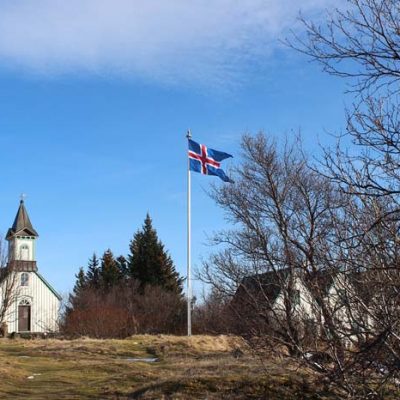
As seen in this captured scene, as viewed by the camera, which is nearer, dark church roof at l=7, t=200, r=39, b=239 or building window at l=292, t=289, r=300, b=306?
building window at l=292, t=289, r=300, b=306

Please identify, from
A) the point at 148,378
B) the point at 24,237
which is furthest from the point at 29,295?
the point at 148,378

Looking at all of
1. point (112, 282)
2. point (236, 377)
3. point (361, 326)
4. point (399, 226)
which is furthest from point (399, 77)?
point (112, 282)

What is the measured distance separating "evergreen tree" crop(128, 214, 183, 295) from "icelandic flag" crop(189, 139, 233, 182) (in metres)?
29.5

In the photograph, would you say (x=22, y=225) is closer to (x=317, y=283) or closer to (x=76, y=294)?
(x=76, y=294)

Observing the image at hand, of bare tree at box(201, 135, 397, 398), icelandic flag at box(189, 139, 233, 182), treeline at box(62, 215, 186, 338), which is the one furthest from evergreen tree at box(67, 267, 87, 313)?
bare tree at box(201, 135, 397, 398)

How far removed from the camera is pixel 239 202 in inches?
832

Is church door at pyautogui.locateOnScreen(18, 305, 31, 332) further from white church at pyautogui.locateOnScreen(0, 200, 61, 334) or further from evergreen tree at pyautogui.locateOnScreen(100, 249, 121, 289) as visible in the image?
evergreen tree at pyautogui.locateOnScreen(100, 249, 121, 289)

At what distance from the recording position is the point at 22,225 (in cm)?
6053

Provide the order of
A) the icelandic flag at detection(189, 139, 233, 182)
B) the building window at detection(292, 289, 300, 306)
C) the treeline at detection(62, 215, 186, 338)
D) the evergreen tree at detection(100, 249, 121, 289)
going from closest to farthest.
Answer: the building window at detection(292, 289, 300, 306)
the icelandic flag at detection(189, 139, 233, 182)
the treeline at detection(62, 215, 186, 338)
the evergreen tree at detection(100, 249, 121, 289)

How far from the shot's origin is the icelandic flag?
33.3m

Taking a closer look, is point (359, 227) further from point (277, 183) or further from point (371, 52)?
point (277, 183)

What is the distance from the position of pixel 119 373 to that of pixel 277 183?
746 centimetres

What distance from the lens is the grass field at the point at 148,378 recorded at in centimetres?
1305

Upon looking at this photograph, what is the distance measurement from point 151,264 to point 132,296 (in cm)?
741
